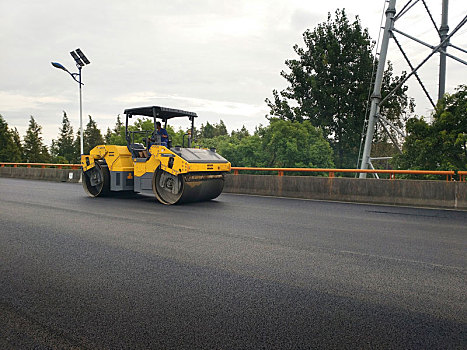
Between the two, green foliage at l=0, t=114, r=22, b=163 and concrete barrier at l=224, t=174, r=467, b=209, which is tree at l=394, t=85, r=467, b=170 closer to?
concrete barrier at l=224, t=174, r=467, b=209

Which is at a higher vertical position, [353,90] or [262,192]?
[353,90]

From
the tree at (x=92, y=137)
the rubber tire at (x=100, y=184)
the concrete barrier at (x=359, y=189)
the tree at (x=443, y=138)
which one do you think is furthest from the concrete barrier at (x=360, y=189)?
the tree at (x=92, y=137)

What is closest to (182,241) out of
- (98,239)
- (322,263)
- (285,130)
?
(98,239)

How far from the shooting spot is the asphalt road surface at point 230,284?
9.77ft

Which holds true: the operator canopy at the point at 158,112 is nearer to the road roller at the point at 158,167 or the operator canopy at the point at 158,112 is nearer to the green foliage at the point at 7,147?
the road roller at the point at 158,167

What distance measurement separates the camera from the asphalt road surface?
298 centimetres

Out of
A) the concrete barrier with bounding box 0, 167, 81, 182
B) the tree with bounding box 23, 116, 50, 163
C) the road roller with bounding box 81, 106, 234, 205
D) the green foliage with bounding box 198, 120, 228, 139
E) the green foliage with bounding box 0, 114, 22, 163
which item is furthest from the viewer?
the green foliage with bounding box 198, 120, 228, 139

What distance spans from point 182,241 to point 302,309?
3.15 m

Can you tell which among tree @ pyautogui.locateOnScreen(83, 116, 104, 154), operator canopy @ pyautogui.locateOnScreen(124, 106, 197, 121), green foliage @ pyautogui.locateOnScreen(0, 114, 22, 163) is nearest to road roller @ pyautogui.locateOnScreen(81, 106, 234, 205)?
operator canopy @ pyautogui.locateOnScreen(124, 106, 197, 121)

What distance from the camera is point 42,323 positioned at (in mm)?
3174

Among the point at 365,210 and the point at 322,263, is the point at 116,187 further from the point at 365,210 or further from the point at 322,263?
the point at 322,263

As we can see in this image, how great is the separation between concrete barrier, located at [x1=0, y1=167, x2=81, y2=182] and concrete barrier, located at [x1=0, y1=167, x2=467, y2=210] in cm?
1153

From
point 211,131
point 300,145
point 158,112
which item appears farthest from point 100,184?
point 211,131

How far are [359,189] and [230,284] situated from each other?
9373 millimetres
